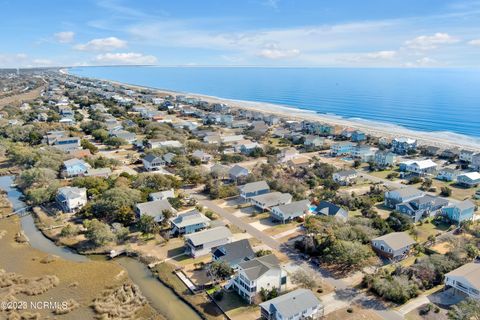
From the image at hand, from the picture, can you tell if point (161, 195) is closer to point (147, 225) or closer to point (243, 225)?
point (147, 225)

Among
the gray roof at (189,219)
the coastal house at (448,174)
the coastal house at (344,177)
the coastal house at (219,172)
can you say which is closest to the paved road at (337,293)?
the gray roof at (189,219)

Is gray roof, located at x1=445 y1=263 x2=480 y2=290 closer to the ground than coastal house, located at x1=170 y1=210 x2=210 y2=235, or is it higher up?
higher up

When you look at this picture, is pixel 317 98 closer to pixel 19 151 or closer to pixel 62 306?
pixel 19 151

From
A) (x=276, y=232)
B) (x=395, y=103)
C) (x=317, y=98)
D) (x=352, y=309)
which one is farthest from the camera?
(x=317, y=98)

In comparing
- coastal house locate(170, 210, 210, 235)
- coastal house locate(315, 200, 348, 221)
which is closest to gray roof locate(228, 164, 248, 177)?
coastal house locate(315, 200, 348, 221)

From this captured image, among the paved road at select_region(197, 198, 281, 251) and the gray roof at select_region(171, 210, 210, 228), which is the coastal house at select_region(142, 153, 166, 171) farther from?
the gray roof at select_region(171, 210, 210, 228)

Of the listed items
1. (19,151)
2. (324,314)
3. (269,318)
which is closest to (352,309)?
(324,314)
